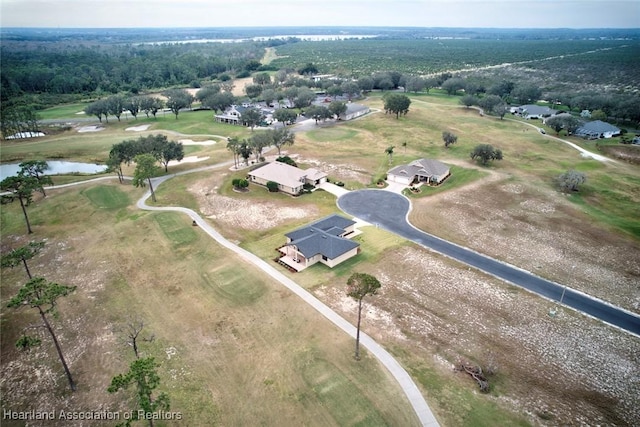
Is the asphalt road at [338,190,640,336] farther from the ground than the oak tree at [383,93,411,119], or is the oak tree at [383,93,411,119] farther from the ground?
the oak tree at [383,93,411,119]

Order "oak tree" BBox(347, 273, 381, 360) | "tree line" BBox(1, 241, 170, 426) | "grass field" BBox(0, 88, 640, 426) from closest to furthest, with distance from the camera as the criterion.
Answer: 1. "tree line" BBox(1, 241, 170, 426)
2. "grass field" BBox(0, 88, 640, 426)
3. "oak tree" BBox(347, 273, 381, 360)

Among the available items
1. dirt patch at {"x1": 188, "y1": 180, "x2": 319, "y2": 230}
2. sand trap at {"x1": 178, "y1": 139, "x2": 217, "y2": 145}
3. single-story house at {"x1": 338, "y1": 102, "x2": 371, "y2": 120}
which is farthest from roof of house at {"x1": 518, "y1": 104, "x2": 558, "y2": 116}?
sand trap at {"x1": 178, "y1": 139, "x2": 217, "y2": 145}

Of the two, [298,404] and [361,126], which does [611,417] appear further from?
[361,126]

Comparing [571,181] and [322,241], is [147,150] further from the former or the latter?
[571,181]

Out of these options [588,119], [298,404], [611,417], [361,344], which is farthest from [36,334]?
[588,119]

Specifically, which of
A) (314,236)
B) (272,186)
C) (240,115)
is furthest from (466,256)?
(240,115)

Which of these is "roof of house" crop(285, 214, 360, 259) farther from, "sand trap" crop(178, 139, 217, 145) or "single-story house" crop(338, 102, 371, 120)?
"single-story house" crop(338, 102, 371, 120)
